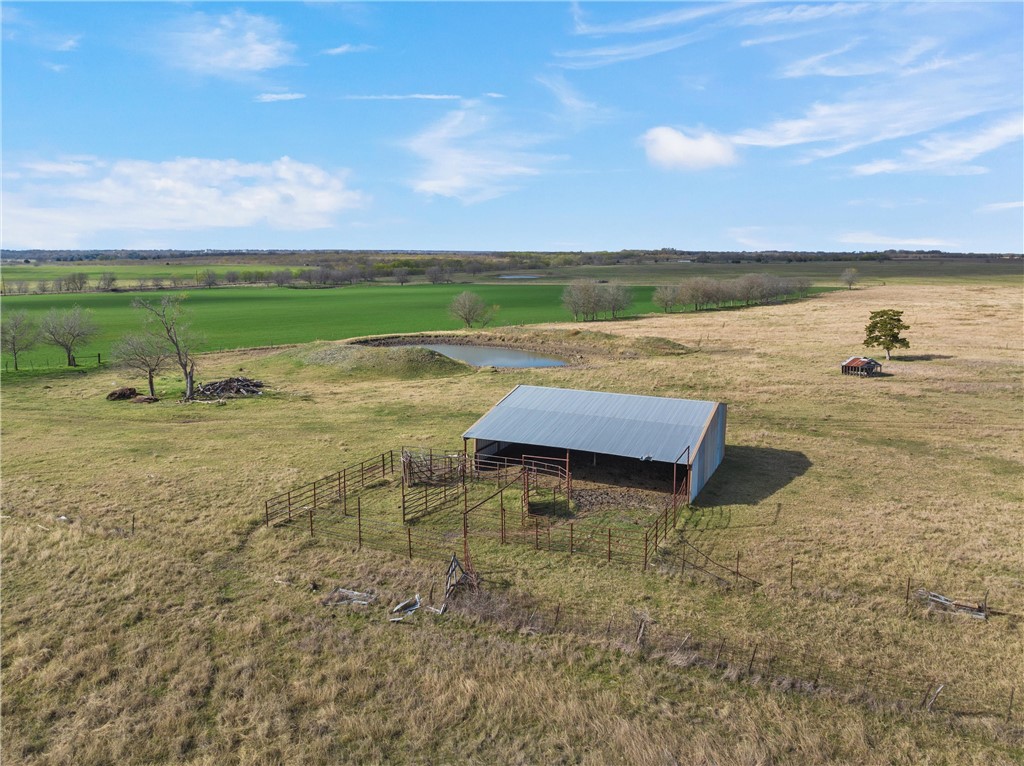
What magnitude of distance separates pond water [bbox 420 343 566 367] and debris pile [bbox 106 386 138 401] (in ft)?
93.3

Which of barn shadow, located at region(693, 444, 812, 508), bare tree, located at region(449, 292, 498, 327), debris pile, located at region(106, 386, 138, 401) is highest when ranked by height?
bare tree, located at region(449, 292, 498, 327)

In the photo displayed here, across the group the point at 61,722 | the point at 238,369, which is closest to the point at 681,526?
the point at 61,722

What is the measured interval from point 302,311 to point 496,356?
58464 mm

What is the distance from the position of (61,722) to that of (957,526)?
2921 cm

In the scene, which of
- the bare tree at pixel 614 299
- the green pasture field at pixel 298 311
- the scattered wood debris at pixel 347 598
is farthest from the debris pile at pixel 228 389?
the bare tree at pixel 614 299

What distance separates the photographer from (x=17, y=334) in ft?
206

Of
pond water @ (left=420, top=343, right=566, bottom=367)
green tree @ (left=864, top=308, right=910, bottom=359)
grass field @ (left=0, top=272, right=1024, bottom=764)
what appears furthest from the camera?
pond water @ (left=420, top=343, right=566, bottom=367)

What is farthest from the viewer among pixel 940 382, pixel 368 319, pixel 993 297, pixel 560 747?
pixel 993 297

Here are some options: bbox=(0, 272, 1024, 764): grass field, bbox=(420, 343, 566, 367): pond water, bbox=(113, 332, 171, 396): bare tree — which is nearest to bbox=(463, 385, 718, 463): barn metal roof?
bbox=(0, 272, 1024, 764): grass field

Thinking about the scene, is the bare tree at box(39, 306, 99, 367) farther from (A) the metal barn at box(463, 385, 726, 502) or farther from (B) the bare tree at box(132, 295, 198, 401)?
(A) the metal barn at box(463, 385, 726, 502)

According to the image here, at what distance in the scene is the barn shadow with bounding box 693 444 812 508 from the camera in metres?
27.6

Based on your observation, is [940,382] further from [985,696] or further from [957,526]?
[985,696]

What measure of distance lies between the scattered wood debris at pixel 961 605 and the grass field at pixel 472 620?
46 centimetres

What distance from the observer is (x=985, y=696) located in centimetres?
1516
